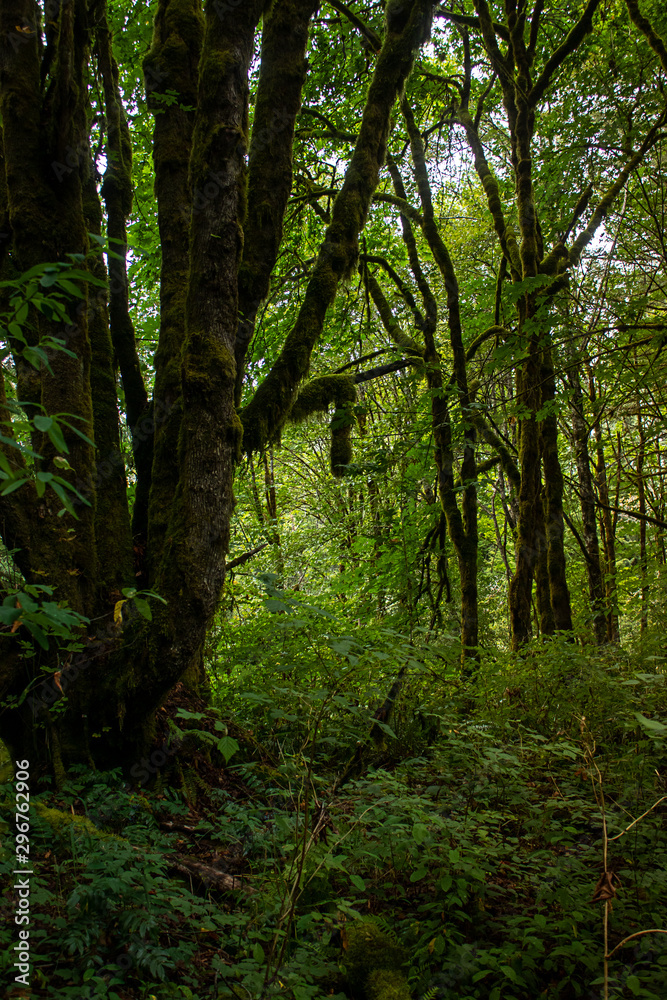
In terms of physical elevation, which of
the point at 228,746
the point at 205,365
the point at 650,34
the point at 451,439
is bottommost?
the point at 228,746

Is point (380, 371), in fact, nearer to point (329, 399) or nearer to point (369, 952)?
point (329, 399)

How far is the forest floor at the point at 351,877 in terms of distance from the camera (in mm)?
1928

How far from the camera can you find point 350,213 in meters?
4.32

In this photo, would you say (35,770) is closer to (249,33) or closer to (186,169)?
(186,169)

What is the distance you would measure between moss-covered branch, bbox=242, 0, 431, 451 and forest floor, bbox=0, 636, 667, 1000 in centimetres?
228

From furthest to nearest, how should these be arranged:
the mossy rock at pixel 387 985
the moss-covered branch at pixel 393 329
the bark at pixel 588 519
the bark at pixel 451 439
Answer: the bark at pixel 588 519 < the moss-covered branch at pixel 393 329 < the bark at pixel 451 439 < the mossy rock at pixel 387 985

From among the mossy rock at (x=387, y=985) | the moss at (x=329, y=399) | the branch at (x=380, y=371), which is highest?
the branch at (x=380, y=371)

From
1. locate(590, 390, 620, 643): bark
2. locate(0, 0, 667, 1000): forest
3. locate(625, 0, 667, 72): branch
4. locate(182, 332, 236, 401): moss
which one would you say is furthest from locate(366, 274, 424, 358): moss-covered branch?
locate(182, 332, 236, 401): moss

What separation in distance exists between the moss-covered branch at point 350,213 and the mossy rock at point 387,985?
3083mm

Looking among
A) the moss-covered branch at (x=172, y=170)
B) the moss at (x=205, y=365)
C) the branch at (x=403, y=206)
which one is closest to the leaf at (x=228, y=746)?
the moss at (x=205, y=365)

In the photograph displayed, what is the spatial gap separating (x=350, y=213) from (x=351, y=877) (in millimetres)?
4239

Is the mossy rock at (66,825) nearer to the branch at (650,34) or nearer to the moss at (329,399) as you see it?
the moss at (329,399)

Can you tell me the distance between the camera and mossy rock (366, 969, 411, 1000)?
6.58 feet

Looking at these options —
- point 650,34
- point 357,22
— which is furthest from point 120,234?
point 650,34
